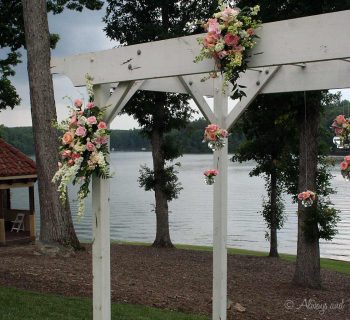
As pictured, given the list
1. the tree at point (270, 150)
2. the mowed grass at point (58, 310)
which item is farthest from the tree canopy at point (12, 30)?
the mowed grass at point (58, 310)

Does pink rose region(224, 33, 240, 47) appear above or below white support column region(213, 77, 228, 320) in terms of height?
above

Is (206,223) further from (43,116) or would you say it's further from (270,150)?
(43,116)

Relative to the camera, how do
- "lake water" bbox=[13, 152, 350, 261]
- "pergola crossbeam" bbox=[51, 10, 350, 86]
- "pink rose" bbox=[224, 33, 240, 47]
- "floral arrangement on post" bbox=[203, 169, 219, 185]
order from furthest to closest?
"lake water" bbox=[13, 152, 350, 261] < "floral arrangement on post" bbox=[203, 169, 219, 185] < "pink rose" bbox=[224, 33, 240, 47] < "pergola crossbeam" bbox=[51, 10, 350, 86]

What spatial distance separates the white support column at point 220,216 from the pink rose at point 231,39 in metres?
1.30

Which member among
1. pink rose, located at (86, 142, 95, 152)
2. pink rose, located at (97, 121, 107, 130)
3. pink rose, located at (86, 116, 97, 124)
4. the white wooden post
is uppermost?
pink rose, located at (86, 116, 97, 124)

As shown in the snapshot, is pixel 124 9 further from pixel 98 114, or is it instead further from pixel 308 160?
pixel 98 114

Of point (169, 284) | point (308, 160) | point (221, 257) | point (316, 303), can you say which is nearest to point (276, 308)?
point (316, 303)

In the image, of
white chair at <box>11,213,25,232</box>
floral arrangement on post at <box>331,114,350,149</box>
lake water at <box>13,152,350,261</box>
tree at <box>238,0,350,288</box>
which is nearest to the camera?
floral arrangement on post at <box>331,114,350,149</box>

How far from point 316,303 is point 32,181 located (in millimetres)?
9290

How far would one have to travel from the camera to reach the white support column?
201 inches

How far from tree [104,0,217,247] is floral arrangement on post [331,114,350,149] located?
37.0 feet

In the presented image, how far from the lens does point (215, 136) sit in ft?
15.7

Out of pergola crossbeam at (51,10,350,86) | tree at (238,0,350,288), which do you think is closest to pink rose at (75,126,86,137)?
pergola crossbeam at (51,10,350,86)

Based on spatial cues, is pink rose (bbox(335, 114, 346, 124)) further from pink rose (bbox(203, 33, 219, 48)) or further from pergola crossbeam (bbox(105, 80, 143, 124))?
pergola crossbeam (bbox(105, 80, 143, 124))
